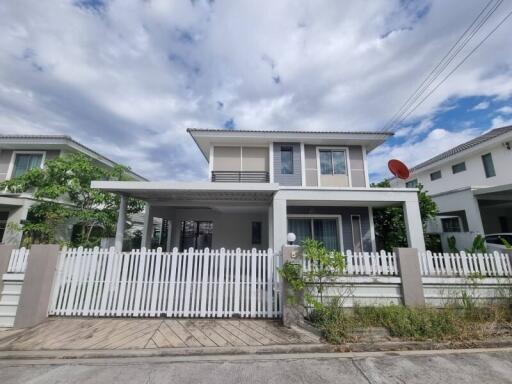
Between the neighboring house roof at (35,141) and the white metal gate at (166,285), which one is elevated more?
the neighboring house roof at (35,141)

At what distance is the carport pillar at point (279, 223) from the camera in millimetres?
6773

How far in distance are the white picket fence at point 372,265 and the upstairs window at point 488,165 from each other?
12.7 meters

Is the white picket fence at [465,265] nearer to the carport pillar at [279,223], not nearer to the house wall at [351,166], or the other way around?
the carport pillar at [279,223]

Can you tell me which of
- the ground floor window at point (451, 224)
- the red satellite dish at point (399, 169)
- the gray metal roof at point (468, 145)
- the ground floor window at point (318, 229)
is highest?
the gray metal roof at point (468, 145)

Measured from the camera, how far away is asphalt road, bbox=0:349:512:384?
285 centimetres

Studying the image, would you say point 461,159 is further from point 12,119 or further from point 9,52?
point 12,119

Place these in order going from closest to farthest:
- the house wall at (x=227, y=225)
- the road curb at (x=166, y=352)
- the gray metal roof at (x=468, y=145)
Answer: the road curb at (x=166, y=352) → the house wall at (x=227, y=225) → the gray metal roof at (x=468, y=145)

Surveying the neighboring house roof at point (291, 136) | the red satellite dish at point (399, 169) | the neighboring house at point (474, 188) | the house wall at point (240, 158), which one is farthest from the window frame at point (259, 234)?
the neighboring house at point (474, 188)

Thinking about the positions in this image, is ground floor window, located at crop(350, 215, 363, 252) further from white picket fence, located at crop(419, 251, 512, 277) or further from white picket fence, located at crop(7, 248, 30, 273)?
white picket fence, located at crop(7, 248, 30, 273)

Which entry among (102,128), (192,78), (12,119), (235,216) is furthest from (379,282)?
(12,119)

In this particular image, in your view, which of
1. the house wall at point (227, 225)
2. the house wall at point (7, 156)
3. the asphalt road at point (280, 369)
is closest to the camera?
the asphalt road at point (280, 369)

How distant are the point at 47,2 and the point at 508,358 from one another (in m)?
12.2

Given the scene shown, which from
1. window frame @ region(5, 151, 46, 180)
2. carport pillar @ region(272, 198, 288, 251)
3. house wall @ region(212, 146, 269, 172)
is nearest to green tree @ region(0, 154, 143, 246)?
window frame @ region(5, 151, 46, 180)

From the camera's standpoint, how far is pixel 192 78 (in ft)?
29.0
